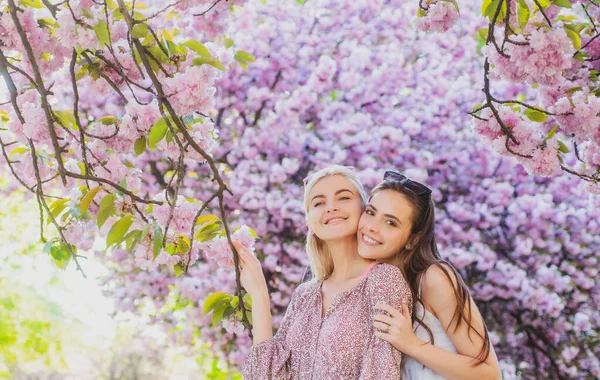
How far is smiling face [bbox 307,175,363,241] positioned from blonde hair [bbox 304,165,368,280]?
0.02m

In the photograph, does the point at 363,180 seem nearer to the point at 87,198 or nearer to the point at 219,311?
the point at 219,311

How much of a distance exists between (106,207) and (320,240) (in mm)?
708

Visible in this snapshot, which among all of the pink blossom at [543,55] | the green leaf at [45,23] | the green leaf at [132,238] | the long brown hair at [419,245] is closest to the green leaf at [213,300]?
the green leaf at [132,238]

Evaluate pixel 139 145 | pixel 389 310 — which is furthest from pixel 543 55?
pixel 139 145

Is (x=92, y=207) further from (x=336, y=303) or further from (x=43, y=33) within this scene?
(x=336, y=303)

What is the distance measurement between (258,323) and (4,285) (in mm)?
8425

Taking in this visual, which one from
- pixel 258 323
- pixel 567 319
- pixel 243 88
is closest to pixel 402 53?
pixel 243 88

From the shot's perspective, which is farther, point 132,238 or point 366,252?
point 366,252

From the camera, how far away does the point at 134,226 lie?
1965 millimetres

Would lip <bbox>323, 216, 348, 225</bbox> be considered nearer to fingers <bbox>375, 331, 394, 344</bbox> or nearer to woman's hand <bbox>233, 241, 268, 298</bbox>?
woman's hand <bbox>233, 241, 268, 298</bbox>

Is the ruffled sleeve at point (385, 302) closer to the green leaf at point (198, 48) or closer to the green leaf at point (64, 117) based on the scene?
the green leaf at point (198, 48)

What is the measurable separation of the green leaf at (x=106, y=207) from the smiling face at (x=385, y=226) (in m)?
0.68

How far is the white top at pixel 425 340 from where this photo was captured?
1918 mm

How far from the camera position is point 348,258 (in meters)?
2.18
